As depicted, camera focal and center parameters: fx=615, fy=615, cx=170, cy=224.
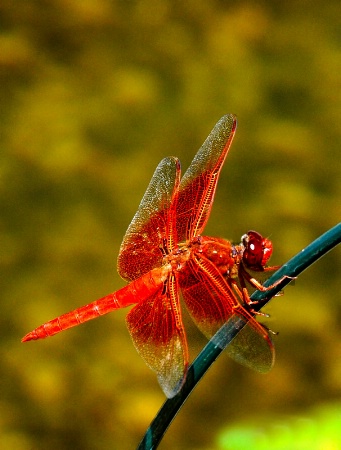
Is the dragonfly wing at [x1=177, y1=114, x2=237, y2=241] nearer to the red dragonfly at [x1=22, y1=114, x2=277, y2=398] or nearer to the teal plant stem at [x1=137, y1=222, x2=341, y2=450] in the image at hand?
the red dragonfly at [x1=22, y1=114, x2=277, y2=398]

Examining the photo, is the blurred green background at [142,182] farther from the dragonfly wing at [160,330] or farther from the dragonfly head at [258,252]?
the dragonfly head at [258,252]

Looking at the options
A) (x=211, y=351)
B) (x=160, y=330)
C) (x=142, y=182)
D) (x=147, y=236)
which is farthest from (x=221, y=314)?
(x=142, y=182)

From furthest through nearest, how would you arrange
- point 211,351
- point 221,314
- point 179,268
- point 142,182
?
1. point 142,182
2. point 179,268
3. point 221,314
4. point 211,351

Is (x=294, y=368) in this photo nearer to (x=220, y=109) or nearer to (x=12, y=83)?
(x=220, y=109)

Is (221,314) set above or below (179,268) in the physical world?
below

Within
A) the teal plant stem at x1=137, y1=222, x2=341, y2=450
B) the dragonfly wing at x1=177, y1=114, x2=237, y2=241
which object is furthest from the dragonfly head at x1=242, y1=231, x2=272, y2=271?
the teal plant stem at x1=137, y1=222, x2=341, y2=450

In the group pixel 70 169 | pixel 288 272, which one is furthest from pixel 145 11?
pixel 288 272

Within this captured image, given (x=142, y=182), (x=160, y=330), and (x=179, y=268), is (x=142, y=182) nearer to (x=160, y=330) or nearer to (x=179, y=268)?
(x=179, y=268)
